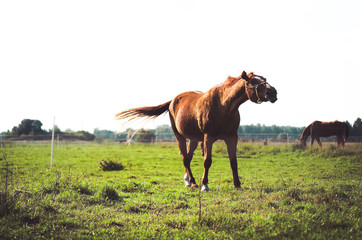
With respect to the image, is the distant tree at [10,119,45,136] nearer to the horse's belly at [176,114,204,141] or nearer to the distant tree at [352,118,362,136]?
the distant tree at [352,118,362,136]

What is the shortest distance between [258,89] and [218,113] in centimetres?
111

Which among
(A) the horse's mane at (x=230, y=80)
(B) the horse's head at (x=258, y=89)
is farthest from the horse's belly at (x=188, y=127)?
(B) the horse's head at (x=258, y=89)

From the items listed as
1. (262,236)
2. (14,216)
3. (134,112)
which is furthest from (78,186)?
(262,236)

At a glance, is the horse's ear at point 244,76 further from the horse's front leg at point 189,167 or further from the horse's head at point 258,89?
the horse's front leg at point 189,167

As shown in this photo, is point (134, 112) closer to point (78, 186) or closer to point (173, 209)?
point (78, 186)

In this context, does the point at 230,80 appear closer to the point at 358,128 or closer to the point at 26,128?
the point at 358,128

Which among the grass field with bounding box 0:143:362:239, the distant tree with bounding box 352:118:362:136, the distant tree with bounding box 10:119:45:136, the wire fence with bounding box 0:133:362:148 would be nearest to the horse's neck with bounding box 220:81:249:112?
the grass field with bounding box 0:143:362:239

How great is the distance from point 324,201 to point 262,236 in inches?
80.3

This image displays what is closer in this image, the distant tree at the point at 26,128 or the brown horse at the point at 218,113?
the brown horse at the point at 218,113

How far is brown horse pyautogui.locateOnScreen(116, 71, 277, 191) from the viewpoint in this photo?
610cm

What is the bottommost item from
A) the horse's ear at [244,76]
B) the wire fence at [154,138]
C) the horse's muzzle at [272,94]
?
the wire fence at [154,138]

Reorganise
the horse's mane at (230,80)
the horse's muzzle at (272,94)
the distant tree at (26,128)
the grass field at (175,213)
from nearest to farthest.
A: the grass field at (175,213)
the horse's muzzle at (272,94)
the horse's mane at (230,80)
the distant tree at (26,128)

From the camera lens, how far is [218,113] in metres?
6.65

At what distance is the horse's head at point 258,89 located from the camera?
19.1 feet
